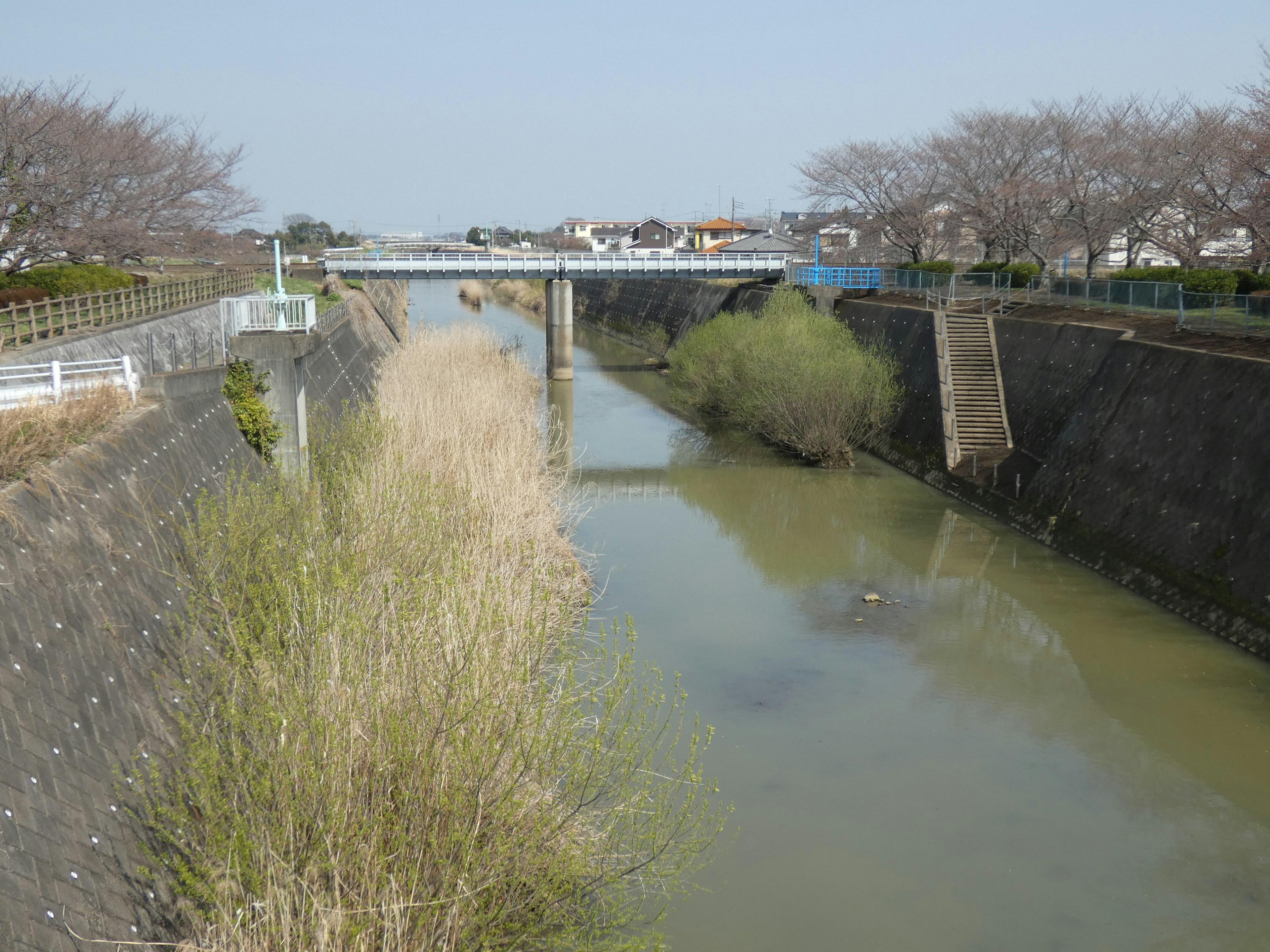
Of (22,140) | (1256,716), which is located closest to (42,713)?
(1256,716)

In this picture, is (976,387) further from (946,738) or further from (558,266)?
(558,266)

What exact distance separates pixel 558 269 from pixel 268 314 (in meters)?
30.2

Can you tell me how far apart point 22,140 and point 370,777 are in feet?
95.3

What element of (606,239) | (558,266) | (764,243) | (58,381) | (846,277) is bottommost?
(58,381)

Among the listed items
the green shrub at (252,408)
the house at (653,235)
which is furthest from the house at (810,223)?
the house at (653,235)

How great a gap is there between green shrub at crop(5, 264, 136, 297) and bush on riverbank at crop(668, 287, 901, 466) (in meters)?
17.5

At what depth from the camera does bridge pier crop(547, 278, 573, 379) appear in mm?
47969

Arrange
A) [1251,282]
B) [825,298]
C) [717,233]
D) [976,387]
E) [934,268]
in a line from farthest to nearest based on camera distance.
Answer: [717,233], [825,298], [934,268], [976,387], [1251,282]

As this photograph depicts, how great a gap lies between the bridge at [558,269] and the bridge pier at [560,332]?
0.03m

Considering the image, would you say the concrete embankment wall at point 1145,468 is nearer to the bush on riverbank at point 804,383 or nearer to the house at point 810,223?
the bush on riverbank at point 804,383

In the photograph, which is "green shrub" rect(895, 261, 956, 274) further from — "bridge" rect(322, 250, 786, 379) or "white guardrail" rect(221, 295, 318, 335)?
"white guardrail" rect(221, 295, 318, 335)

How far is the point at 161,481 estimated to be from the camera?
1437 centimetres

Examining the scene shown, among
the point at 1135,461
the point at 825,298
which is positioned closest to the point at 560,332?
the point at 825,298

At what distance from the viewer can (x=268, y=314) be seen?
20.8m
